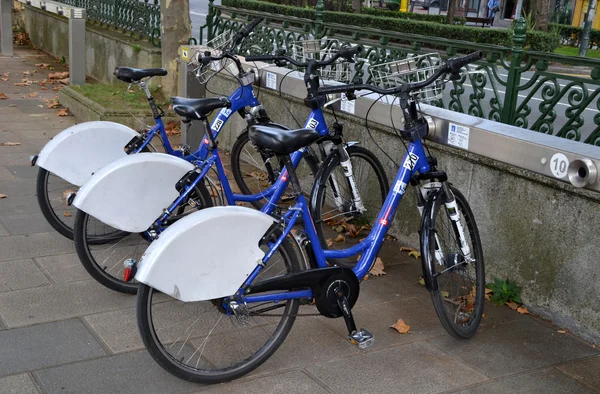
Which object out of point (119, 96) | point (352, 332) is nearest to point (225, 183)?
point (352, 332)

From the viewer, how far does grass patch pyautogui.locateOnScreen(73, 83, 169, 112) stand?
870 cm

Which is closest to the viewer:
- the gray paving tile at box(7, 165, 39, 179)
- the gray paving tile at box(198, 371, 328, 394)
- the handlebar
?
the gray paving tile at box(198, 371, 328, 394)

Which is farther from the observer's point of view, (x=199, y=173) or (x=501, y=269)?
→ (x=501, y=269)

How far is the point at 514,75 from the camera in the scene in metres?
5.04

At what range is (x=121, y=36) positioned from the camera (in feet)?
38.0

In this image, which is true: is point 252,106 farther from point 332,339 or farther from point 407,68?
point 332,339

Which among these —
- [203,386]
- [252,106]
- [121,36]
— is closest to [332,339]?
[203,386]

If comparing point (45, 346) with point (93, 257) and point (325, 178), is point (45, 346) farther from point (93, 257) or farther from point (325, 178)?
point (325, 178)

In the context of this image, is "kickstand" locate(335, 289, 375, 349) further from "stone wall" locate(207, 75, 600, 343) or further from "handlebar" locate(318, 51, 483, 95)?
"stone wall" locate(207, 75, 600, 343)

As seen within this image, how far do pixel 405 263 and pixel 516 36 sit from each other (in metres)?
1.69

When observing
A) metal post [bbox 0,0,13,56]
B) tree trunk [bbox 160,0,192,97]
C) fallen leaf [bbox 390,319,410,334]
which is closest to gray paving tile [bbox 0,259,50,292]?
fallen leaf [bbox 390,319,410,334]

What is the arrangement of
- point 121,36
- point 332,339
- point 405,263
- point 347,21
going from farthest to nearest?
point 347,21, point 121,36, point 405,263, point 332,339

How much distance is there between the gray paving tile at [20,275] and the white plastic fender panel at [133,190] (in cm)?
75

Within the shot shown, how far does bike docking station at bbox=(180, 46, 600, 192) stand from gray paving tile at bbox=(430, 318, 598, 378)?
88 centimetres
